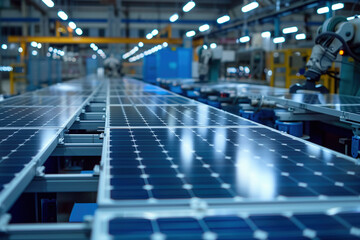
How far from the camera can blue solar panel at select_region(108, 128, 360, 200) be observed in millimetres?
2246

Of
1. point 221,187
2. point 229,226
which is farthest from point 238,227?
point 221,187

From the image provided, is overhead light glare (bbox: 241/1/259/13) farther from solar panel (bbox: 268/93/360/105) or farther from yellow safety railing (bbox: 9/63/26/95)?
yellow safety railing (bbox: 9/63/26/95)

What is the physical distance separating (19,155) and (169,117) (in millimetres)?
2566

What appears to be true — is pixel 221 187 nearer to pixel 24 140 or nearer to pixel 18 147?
pixel 18 147

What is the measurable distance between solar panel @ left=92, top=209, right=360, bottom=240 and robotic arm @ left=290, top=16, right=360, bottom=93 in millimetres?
5914

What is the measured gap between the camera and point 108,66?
24.3 m

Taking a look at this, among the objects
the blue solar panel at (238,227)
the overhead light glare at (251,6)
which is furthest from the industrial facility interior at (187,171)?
the overhead light glare at (251,6)

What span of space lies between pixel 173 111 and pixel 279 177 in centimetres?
369

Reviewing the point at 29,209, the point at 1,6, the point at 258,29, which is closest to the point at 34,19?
the point at 1,6

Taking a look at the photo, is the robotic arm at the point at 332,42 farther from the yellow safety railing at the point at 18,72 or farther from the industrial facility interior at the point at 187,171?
the yellow safety railing at the point at 18,72

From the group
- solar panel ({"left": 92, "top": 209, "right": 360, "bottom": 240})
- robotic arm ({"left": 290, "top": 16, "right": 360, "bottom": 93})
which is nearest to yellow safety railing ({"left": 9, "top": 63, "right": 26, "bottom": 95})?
robotic arm ({"left": 290, "top": 16, "right": 360, "bottom": 93})

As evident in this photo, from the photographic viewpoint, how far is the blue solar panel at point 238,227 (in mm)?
1690

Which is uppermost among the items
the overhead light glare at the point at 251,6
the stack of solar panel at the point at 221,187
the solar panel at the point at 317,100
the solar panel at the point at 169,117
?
the overhead light glare at the point at 251,6

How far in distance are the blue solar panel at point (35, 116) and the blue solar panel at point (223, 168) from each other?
1.25 metres
